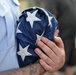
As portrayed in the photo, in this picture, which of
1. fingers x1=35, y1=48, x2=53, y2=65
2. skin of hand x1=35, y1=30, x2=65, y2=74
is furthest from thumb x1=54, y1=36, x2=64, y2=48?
fingers x1=35, y1=48, x2=53, y2=65

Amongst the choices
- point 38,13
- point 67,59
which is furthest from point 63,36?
point 38,13

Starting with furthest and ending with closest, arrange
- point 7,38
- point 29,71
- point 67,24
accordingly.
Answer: point 67,24 < point 29,71 < point 7,38

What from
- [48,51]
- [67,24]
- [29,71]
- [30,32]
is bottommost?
[67,24]

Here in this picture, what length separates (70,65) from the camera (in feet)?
19.8

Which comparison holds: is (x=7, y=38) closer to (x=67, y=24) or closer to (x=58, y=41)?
(x=58, y=41)

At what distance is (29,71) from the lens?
2.35 m

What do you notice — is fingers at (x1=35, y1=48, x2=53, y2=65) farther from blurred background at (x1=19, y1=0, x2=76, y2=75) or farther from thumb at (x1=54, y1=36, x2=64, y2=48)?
blurred background at (x1=19, y1=0, x2=76, y2=75)

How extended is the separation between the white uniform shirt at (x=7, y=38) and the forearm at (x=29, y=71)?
4 centimetres

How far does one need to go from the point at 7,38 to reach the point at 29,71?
296 millimetres

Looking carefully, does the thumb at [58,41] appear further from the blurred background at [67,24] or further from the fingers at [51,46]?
the blurred background at [67,24]

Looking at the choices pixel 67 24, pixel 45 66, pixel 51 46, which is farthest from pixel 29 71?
pixel 67 24

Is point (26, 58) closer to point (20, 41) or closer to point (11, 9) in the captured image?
point (20, 41)

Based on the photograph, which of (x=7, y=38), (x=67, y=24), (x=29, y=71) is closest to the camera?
(x=7, y=38)

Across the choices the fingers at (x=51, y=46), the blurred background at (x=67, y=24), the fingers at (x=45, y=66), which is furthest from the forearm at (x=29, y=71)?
the blurred background at (x=67, y=24)
